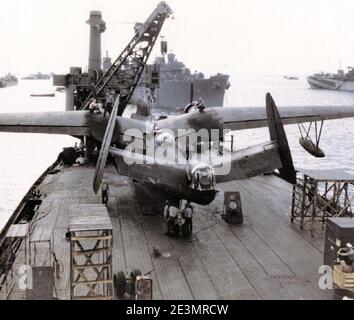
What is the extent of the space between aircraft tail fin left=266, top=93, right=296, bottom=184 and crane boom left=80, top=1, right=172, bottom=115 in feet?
73.0

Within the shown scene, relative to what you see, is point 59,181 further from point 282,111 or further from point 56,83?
point 56,83

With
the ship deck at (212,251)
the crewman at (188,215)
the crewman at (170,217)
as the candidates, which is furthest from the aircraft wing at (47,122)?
the crewman at (188,215)

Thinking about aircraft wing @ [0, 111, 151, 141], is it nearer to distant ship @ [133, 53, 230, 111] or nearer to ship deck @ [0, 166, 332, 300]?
ship deck @ [0, 166, 332, 300]

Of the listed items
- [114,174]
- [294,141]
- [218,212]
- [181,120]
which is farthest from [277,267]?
[294,141]

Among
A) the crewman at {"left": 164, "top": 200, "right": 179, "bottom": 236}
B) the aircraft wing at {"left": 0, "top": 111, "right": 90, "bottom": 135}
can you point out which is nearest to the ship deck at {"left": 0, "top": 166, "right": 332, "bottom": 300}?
the crewman at {"left": 164, "top": 200, "right": 179, "bottom": 236}

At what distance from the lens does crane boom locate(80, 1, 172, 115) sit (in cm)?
4178

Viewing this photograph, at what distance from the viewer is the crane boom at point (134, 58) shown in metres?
41.8

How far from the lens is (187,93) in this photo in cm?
11938

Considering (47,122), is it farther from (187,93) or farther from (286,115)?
(187,93)

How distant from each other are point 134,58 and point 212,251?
3014 cm

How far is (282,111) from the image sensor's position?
33.6 m

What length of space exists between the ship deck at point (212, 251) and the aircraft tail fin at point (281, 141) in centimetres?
280

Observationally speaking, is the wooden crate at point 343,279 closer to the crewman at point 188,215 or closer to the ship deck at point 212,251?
the ship deck at point 212,251

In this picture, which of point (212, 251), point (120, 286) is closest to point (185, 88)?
point (212, 251)
